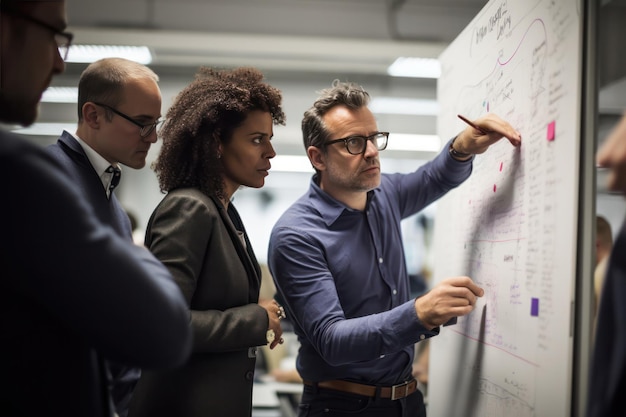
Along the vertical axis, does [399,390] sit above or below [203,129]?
below

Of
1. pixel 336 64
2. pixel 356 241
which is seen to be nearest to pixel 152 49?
pixel 336 64

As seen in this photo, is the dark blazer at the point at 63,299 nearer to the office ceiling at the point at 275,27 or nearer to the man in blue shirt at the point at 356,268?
the man in blue shirt at the point at 356,268

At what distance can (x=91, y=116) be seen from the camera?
1.66 m

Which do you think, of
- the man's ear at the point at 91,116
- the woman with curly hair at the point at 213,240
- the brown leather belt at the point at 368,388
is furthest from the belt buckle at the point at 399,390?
the man's ear at the point at 91,116

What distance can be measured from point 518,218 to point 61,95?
477cm

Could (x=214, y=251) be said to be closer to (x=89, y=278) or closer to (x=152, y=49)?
(x=89, y=278)

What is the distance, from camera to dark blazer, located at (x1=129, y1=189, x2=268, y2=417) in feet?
4.48

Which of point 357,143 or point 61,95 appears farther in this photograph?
point 61,95

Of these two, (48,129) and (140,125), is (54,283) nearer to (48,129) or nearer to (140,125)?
(140,125)

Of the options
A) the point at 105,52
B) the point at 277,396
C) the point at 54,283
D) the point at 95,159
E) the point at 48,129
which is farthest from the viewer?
the point at 48,129

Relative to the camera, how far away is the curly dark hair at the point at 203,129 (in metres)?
1.57

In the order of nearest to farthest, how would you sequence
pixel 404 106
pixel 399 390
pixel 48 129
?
pixel 399 390 < pixel 404 106 < pixel 48 129

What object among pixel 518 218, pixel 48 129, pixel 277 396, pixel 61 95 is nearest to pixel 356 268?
pixel 518 218

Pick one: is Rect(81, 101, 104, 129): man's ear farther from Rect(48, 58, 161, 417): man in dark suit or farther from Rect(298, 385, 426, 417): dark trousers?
Rect(298, 385, 426, 417): dark trousers
